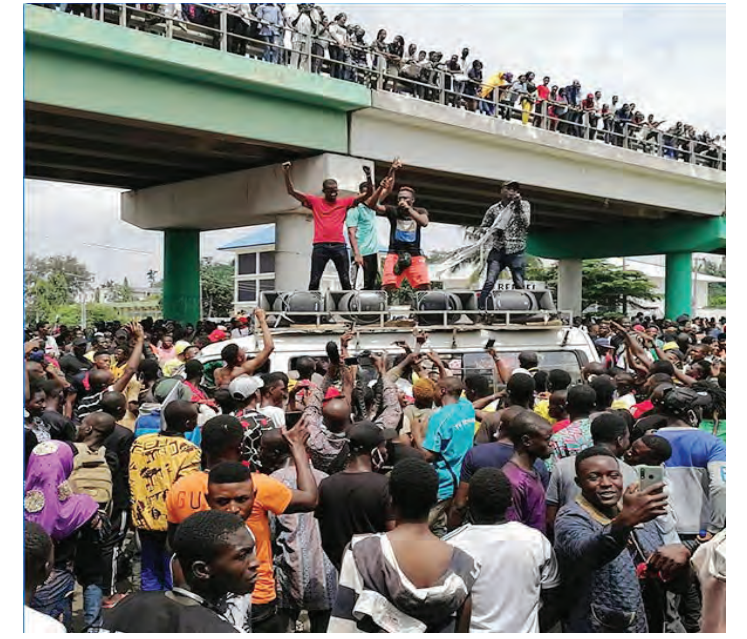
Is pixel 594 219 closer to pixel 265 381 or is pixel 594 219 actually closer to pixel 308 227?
pixel 308 227

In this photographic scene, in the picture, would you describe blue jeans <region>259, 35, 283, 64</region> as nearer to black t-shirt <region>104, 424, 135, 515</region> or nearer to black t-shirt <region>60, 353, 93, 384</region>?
black t-shirt <region>60, 353, 93, 384</region>

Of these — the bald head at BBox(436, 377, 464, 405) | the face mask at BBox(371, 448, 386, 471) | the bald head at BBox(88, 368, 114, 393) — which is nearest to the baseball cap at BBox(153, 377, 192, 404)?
the bald head at BBox(88, 368, 114, 393)

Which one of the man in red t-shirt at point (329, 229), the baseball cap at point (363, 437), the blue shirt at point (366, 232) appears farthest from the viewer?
the blue shirt at point (366, 232)

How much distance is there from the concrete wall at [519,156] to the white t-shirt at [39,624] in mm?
14730

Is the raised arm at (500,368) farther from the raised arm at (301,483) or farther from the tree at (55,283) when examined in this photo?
the tree at (55,283)

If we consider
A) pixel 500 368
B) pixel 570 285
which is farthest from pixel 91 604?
pixel 570 285

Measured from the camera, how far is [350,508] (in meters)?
3.99

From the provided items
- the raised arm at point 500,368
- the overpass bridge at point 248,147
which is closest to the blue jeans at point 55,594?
the raised arm at point 500,368

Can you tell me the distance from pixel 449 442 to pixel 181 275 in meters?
18.1

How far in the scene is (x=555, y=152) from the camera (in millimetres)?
20719

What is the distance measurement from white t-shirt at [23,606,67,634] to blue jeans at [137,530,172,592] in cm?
204

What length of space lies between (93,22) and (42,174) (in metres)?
8.48

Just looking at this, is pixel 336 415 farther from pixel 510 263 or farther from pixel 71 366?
pixel 510 263

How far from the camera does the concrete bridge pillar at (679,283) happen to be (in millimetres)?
28609
